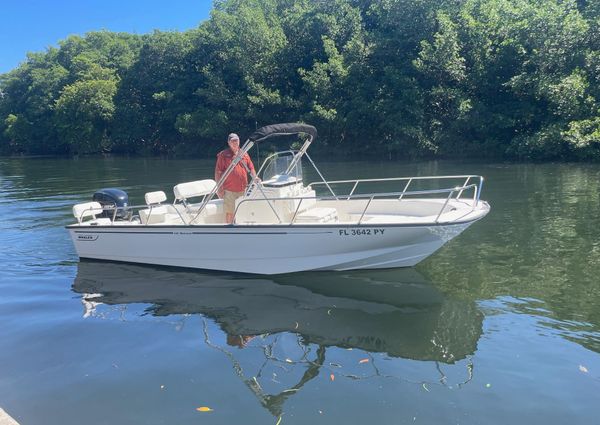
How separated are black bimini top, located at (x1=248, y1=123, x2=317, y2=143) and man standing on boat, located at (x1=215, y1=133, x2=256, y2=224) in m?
0.71

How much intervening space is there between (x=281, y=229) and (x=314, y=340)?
99.1 inches

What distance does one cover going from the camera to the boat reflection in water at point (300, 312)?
6.24 metres

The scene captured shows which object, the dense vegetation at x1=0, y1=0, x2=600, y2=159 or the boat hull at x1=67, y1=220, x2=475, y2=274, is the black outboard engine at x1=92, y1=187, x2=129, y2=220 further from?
the dense vegetation at x1=0, y1=0, x2=600, y2=159

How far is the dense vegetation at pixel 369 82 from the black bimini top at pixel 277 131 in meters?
24.1

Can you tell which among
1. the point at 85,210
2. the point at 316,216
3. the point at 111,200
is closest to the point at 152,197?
the point at 111,200

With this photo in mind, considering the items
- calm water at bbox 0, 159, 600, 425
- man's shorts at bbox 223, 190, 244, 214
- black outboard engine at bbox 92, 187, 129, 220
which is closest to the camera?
calm water at bbox 0, 159, 600, 425

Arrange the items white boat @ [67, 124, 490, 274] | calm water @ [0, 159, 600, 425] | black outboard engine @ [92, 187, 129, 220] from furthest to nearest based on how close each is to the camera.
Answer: black outboard engine @ [92, 187, 129, 220]
white boat @ [67, 124, 490, 274]
calm water @ [0, 159, 600, 425]

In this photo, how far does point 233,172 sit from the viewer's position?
9.80m

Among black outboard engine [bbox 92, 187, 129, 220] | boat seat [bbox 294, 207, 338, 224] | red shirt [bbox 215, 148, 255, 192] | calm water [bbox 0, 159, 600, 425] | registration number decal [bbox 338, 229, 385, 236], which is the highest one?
red shirt [bbox 215, 148, 255, 192]

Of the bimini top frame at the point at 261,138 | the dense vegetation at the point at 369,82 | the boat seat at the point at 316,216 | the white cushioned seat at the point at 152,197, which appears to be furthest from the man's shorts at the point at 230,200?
the dense vegetation at the point at 369,82

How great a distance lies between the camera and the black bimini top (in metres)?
8.92

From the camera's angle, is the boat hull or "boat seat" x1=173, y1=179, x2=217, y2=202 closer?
the boat hull

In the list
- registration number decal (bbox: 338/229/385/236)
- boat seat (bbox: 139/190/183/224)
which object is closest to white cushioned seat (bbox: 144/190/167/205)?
boat seat (bbox: 139/190/183/224)

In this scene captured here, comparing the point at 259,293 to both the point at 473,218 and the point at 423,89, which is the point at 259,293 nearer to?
the point at 473,218
